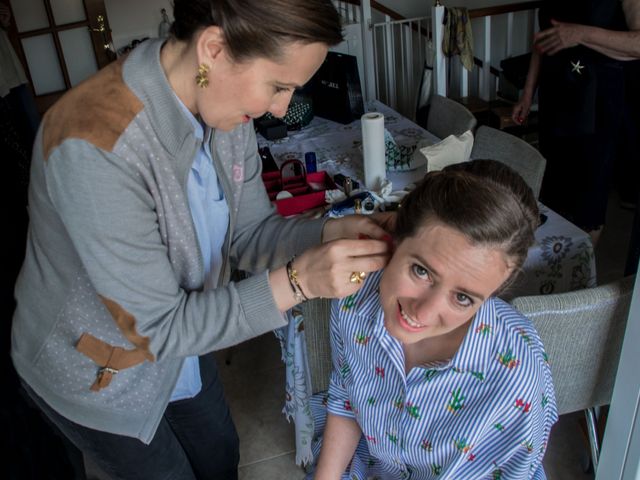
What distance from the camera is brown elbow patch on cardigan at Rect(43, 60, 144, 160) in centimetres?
90

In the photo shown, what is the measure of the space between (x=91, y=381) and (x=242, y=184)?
1.61 ft

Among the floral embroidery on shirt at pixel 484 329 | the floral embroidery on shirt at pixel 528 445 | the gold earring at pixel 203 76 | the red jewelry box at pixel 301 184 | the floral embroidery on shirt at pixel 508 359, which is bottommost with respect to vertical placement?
the floral embroidery on shirt at pixel 528 445

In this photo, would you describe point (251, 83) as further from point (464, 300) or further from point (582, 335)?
point (582, 335)

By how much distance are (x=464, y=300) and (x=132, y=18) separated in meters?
4.87

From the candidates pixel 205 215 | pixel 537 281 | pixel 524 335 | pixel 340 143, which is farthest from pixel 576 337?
pixel 340 143

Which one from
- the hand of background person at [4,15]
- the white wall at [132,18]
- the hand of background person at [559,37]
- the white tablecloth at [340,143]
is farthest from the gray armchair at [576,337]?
the white wall at [132,18]

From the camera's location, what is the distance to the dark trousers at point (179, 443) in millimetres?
1180

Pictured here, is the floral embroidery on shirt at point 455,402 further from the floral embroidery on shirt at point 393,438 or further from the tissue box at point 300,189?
the tissue box at point 300,189

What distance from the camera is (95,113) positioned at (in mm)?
920

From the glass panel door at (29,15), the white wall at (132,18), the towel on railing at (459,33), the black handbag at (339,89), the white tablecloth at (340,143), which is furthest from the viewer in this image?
the white wall at (132,18)

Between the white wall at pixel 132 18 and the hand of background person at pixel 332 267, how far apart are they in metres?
4.62

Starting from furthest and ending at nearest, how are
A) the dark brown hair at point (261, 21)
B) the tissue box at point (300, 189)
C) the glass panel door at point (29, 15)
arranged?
the glass panel door at point (29, 15), the tissue box at point (300, 189), the dark brown hair at point (261, 21)

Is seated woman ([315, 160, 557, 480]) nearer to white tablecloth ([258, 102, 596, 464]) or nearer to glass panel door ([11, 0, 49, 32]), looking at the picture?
white tablecloth ([258, 102, 596, 464])

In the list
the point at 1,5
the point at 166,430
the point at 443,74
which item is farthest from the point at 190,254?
the point at 1,5
